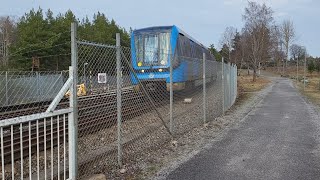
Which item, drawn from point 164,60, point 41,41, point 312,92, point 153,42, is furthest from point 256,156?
point 41,41

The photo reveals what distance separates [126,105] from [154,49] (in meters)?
7.35

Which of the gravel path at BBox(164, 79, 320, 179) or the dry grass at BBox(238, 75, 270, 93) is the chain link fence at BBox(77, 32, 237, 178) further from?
the dry grass at BBox(238, 75, 270, 93)

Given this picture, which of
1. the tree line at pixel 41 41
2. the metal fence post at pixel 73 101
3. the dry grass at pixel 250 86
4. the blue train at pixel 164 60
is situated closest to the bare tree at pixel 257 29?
the dry grass at pixel 250 86

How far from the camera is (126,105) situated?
10586 mm

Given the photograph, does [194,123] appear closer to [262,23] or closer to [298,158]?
[298,158]

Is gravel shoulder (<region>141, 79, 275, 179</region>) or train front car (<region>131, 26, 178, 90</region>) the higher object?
train front car (<region>131, 26, 178, 90</region>)

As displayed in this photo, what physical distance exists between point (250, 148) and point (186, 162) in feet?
6.76

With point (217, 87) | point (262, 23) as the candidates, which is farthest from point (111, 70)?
point (262, 23)

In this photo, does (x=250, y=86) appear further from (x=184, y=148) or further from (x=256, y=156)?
(x=256, y=156)

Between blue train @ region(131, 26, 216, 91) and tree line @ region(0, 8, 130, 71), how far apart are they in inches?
144

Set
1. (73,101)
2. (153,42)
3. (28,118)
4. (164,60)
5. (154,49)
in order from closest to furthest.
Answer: (28,118) < (73,101) < (164,60) < (154,49) < (153,42)

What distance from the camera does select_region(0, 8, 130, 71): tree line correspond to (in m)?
30.2

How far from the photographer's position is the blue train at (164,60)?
13938 mm

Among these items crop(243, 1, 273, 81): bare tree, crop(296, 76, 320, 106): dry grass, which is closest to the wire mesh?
crop(296, 76, 320, 106): dry grass
